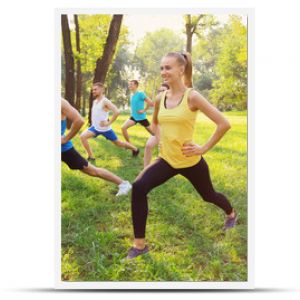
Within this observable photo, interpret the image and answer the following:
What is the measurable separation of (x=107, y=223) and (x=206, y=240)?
3.49ft

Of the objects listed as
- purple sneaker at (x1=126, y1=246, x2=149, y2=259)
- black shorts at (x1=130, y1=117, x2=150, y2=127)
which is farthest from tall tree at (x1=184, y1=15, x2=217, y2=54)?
purple sneaker at (x1=126, y1=246, x2=149, y2=259)

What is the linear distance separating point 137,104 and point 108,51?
664 mm

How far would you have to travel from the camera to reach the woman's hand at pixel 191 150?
20.3 feet

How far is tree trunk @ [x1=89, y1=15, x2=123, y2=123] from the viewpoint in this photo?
6.59 metres

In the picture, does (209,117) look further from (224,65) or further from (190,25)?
(190,25)

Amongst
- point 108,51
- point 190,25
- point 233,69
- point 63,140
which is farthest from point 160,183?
point 190,25

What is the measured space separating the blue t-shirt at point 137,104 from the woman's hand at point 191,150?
2.35ft

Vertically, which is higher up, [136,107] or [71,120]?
[136,107]

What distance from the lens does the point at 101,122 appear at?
6.76m

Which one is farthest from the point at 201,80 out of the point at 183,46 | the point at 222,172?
the point at 222,172

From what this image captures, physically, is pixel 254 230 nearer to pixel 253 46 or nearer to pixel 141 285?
pixel 141 285

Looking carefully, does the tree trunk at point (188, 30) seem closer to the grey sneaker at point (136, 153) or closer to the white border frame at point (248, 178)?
the white border frame at point (248, 178)

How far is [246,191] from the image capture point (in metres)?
6.45

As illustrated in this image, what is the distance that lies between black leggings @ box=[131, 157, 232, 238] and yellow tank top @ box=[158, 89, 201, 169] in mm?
69
